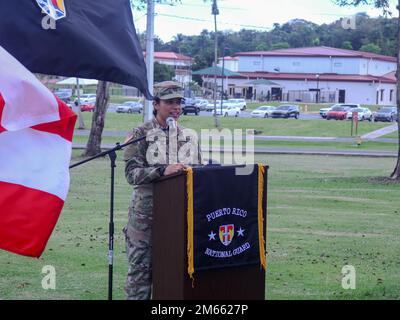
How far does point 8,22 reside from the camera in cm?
453

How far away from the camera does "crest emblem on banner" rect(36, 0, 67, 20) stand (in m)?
4.63

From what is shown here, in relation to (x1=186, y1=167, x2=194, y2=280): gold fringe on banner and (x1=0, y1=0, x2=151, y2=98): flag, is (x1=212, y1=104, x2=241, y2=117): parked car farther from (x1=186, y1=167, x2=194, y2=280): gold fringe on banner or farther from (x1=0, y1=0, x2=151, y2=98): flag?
(x1=0, y1=0, x2=151, y2=98): flag

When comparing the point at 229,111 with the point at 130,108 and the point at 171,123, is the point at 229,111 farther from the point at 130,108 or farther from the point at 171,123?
the point at 171,123

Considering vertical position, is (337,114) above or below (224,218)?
below

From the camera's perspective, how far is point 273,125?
60.6m

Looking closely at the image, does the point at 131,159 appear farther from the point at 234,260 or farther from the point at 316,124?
the point at 316,124

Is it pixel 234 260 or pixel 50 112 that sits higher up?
pixel 50 112

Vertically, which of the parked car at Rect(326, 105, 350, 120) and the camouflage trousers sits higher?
the camouflage trousers

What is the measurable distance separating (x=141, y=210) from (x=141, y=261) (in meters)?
0.38

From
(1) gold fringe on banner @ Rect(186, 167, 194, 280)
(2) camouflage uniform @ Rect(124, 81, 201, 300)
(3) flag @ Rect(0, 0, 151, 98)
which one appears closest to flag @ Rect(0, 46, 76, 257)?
(3) flag @ Rect(0, 0, 151, 98)

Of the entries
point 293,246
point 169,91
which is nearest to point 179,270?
point 169,91

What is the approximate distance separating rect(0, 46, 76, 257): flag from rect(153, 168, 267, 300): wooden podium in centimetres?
139

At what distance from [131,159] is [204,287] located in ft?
4.03
